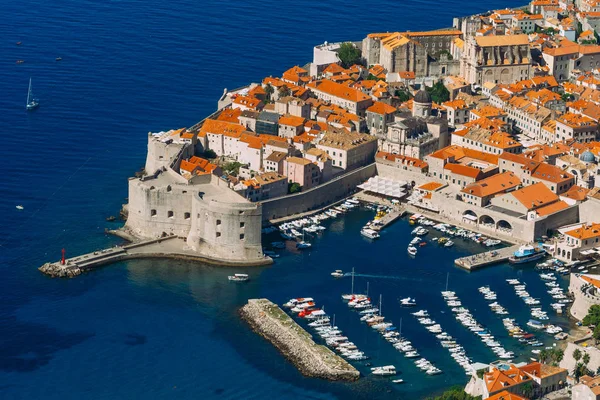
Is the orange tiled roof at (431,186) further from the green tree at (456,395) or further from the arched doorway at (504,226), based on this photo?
the green tree at (456,395)

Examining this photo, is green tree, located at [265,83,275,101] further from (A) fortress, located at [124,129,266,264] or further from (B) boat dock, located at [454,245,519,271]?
(B) boat dock, located at [454,245,519,271]

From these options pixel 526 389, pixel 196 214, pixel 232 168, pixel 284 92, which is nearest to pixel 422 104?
pixel 284 92

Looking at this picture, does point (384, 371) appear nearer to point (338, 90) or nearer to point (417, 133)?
point (417, 133)

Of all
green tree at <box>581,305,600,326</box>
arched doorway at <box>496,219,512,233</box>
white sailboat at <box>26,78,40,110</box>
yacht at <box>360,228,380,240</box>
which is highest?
white sailboat at <box>26,78,40,110</box>

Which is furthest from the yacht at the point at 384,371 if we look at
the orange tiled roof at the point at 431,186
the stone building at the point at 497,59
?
the stone building at the point at 497,59

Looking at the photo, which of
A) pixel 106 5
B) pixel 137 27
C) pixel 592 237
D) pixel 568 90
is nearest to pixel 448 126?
pixel 568 90

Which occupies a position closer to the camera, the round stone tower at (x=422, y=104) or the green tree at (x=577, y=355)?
the green tree at (x=577, y=355)

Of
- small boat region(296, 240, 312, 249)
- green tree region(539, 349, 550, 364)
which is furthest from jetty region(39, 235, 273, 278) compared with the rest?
green tree region(539, 349, 550, 364)
